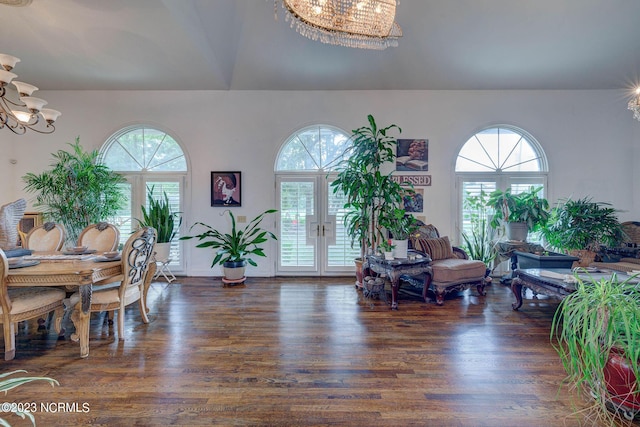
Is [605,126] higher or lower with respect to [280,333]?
higher

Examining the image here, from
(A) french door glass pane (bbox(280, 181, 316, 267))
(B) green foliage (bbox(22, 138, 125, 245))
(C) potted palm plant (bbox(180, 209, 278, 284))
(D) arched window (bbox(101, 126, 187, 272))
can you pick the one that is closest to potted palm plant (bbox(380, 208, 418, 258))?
(A) french door glass pane (bbox(280, 181, 316, 267))

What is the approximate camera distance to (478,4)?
3.89 meters

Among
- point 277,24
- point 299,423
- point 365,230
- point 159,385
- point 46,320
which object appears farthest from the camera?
point 365,230

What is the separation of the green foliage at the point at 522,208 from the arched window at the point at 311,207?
8.11 feet

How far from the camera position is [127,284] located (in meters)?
2.95

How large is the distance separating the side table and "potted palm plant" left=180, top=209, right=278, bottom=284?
2022mm

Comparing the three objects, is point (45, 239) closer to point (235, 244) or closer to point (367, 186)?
point (235, 244)

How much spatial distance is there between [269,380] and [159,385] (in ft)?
2.68

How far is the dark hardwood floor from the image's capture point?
1.92 m

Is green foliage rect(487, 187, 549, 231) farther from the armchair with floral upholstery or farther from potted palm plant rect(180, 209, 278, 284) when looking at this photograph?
potted palm plant rect(180, 209, 278, 284)

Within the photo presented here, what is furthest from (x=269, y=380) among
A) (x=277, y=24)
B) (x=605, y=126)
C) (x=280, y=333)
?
(x=605, y=126)

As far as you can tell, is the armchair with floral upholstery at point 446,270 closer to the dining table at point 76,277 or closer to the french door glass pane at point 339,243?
the french door glass pane at point 339,243

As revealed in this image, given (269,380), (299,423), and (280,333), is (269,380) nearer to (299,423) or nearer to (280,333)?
(299,423)

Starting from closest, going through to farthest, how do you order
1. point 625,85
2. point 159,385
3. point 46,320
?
point 159,385 → point 46,320 → point 625,85
